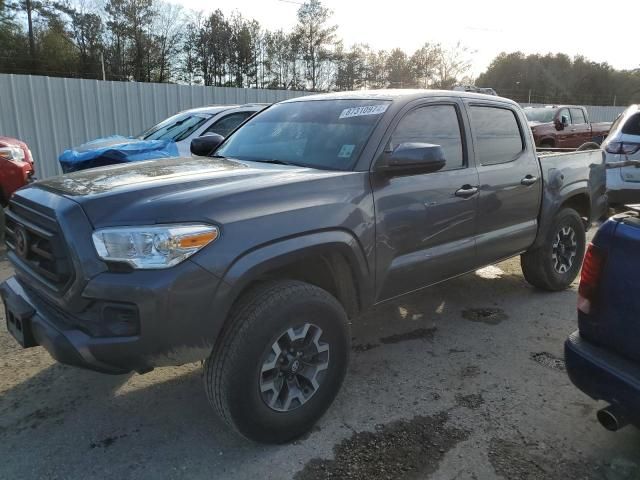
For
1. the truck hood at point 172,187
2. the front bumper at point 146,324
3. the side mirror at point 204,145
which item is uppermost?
the side mirror at point 204,145

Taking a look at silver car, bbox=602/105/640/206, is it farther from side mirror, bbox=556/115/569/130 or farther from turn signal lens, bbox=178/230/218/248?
turn signal lens, bbox=178/230/218/248

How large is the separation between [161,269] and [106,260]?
0.79 feet

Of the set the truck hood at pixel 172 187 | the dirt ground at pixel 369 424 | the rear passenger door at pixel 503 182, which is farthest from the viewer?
the rear passenger door at pixel 503 182

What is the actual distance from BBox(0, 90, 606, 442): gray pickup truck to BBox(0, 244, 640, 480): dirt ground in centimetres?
28

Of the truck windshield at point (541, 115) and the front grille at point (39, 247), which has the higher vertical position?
the truck windshield at point (541, 115)

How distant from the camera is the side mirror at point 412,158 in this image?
2.84 meters

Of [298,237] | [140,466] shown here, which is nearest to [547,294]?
[298,237]

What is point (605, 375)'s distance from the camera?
218cm

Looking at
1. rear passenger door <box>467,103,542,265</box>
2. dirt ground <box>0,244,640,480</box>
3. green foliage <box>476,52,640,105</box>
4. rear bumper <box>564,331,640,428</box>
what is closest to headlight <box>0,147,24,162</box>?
dirt ground <box>0,244,640,480</box>

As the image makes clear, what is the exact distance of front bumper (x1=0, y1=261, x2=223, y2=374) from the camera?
2.09 meters

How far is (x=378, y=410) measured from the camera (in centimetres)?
295

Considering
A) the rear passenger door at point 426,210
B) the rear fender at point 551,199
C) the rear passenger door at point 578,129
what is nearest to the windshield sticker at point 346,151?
the rear passenger door at point 426,210

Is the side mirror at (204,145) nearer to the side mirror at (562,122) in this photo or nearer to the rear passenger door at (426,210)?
the rear passenger door at (426,210)

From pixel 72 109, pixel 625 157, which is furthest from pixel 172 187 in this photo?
pixel 72 109
